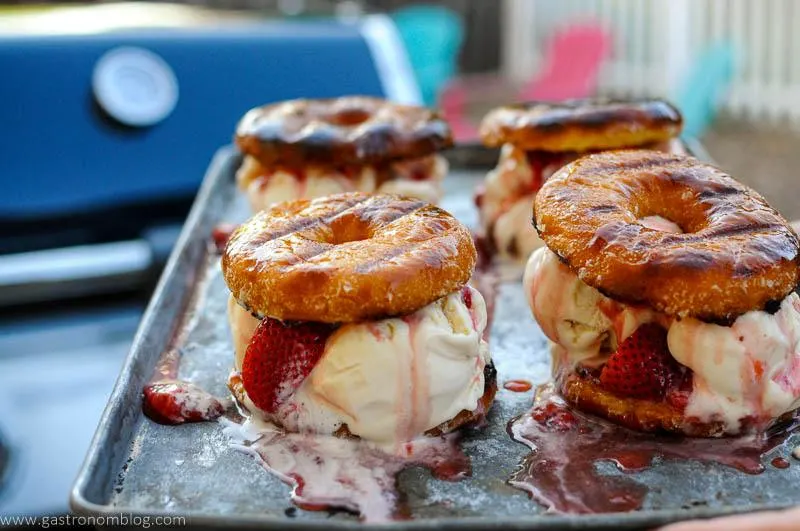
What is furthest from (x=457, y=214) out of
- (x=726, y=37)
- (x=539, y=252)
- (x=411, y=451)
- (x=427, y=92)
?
(x=726, y=37)

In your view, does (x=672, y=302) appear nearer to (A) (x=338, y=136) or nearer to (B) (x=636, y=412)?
(B) (x=636, y=412)

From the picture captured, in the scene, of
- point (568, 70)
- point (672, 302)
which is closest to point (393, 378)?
point (672, 302)

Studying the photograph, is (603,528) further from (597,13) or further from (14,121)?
(597,13)

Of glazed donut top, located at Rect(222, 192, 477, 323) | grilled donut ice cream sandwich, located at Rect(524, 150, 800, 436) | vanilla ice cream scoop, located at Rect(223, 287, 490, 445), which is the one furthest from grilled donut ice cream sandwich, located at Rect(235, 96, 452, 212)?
vanilla ice cream scoop, located at Rect(223, 287, 490, 445)

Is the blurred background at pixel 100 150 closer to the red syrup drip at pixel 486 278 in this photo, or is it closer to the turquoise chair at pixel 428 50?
the red syrup drip at pixel 486 278

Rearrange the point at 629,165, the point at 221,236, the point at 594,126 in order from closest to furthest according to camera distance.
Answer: the point at 629,165 → the point at 594,126 → the point at 221,236

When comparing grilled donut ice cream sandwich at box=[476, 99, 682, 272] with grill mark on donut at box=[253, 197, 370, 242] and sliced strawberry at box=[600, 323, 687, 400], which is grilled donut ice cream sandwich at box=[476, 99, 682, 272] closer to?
grill mark on donut at box=[253, 197, 370, 242]
